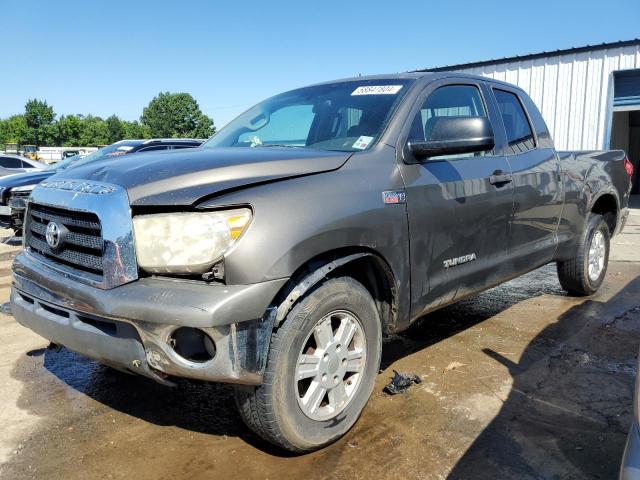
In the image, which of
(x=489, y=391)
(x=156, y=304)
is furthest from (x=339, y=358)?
(x=489, y=391)

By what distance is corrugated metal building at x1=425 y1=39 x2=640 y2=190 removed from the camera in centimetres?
1316

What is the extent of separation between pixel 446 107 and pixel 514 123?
91 centimetres

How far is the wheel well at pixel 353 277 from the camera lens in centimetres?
227

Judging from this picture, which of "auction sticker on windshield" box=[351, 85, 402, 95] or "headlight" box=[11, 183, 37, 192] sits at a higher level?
"auction sticker on windshield" box=[351, 85, 402, 95]

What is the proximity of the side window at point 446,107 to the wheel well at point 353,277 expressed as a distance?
799 millimetres

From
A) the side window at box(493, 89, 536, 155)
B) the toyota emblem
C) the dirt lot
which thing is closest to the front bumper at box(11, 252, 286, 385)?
the toyota emblem

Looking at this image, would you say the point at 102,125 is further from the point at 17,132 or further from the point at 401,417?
the point at 401,417

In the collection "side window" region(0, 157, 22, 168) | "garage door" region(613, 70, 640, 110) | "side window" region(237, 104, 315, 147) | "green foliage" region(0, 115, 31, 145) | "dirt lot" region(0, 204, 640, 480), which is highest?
"green foliage" region(0, 115, 31, 145)

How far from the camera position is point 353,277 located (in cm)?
272

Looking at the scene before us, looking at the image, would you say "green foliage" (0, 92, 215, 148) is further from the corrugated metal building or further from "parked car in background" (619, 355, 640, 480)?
"parked car in background" (619, 355, 640, 480)

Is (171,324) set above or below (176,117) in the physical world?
below

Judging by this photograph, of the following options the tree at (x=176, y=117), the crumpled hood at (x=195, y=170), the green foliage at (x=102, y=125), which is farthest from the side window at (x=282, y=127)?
the tree at (x=176, y=117)

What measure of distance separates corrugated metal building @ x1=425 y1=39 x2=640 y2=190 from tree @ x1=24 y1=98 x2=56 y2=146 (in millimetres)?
90737

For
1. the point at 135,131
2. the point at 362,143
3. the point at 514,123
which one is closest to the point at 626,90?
the point at 514,123
